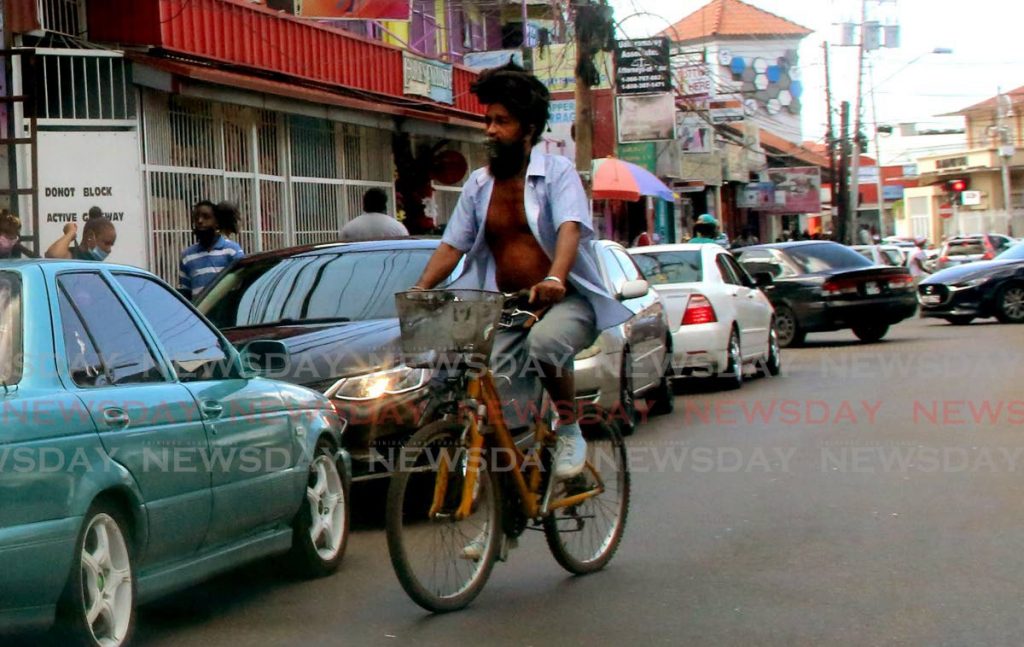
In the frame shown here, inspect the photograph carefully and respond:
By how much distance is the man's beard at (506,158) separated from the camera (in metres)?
6.09

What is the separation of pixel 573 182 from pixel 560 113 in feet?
62.9

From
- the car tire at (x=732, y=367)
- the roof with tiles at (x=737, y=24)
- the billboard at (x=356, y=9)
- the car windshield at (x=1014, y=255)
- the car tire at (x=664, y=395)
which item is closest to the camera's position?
the car tire at (x=664, y=395)

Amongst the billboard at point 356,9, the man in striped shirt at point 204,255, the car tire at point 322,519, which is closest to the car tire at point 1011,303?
the billboard at point 356,9

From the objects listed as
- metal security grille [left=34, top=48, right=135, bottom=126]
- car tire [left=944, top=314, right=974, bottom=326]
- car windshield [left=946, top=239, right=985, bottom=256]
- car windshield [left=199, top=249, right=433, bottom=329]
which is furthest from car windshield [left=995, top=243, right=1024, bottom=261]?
car windshield [left=199, top=249, right=433, bottom=329]

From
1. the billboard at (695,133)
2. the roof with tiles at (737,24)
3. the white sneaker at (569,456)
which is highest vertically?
the roof with tiles at (737,24)

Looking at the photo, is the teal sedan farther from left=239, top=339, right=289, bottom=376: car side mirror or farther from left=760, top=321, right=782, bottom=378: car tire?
left=760, top=321, right=782, bottom=378: car tire

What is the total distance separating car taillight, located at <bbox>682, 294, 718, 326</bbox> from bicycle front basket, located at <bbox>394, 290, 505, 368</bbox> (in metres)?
9.40

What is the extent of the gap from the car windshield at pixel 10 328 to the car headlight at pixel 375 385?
269 cm

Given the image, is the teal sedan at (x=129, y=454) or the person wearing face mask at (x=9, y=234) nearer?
the teal sedan at (x=129, y=454)

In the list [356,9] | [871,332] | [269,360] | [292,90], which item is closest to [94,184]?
[292,90]

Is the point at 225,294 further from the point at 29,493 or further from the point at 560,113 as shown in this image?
the point at 560,113

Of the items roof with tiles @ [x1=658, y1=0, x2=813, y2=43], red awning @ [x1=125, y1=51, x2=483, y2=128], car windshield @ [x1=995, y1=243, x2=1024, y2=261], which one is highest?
roof with tiles @ [x1=658, y1=0, x2=813, y2=43]

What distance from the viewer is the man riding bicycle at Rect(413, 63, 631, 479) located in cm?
603

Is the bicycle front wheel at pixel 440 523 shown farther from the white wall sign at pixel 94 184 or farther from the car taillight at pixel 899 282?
the car taillight at pixel 899 282
